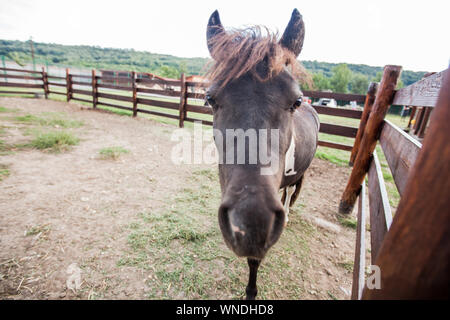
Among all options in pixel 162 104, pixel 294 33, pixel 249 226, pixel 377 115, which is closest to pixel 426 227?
pixel 249 226

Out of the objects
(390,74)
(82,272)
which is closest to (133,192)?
(82,272)

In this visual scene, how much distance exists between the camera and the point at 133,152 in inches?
225

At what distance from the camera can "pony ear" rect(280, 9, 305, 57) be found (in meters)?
1.80

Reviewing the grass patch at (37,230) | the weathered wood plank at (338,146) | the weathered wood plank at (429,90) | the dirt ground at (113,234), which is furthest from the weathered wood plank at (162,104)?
the weathered wood plank at (429,90)

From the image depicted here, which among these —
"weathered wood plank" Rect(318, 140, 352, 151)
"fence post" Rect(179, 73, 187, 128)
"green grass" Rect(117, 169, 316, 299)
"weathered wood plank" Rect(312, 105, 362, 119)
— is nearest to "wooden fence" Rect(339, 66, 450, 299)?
"green grass" Rect(117, 169, 316, 299)

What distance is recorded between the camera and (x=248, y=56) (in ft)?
5.20

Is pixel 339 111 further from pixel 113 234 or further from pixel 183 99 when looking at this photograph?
pixel 113 234

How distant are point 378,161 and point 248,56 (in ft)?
7.07

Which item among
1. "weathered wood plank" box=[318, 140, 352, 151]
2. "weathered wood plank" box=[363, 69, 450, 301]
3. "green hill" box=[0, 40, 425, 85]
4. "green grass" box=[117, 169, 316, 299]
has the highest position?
"green hill" box=[0, 40, 425, 85]

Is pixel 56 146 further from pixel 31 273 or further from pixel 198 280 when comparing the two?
pixel 198 280

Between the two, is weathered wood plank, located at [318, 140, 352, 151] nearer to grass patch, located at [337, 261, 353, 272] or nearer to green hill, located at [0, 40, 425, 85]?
grass patch, located at [337, 261, 353, 272]

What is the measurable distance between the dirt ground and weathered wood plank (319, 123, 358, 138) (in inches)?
53.7

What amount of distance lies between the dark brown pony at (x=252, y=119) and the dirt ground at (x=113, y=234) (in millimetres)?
772

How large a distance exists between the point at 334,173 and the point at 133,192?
5.10 m
